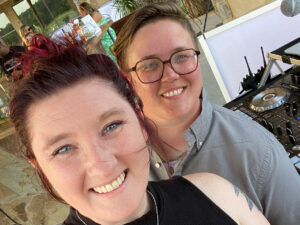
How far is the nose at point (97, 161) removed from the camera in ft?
2.16

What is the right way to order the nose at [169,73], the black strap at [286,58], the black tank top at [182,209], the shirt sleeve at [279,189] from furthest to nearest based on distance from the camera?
the black strap at [286,58] < the nose at [169,73] < the shirt sleeve at [279,189] < the black tank top at [182,209]

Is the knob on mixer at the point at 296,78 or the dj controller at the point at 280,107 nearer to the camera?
the dj controller at the point at 280,107

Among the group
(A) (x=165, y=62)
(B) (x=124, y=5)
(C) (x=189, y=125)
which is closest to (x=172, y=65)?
(A) (x=165, y=62)

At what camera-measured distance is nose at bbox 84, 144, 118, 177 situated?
0.66 meters

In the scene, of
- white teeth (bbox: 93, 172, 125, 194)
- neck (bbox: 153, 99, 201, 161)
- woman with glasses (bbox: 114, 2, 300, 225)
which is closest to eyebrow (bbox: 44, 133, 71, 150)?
white teeth (bbox: 93, 172, 125, 194)

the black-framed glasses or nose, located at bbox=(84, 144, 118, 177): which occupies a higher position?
nose, located at bbox=(84, 144, 118, 177)

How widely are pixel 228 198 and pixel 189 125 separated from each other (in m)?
0.45

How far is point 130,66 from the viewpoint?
4.36 ft

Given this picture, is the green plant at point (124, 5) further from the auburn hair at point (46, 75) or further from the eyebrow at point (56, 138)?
the eyebrow at point (56, 138)

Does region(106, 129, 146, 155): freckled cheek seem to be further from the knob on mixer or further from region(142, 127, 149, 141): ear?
the knob on mixer

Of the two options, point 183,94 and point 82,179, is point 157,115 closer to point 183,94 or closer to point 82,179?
point 183,94

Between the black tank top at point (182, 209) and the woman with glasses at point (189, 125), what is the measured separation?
292 millimetres

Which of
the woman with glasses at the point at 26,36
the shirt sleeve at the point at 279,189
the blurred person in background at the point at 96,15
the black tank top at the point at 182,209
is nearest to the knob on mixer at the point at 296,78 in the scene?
the shirt sleeve at the point at 279,189

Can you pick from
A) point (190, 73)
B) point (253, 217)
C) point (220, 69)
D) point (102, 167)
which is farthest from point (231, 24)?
point (102, 167)
